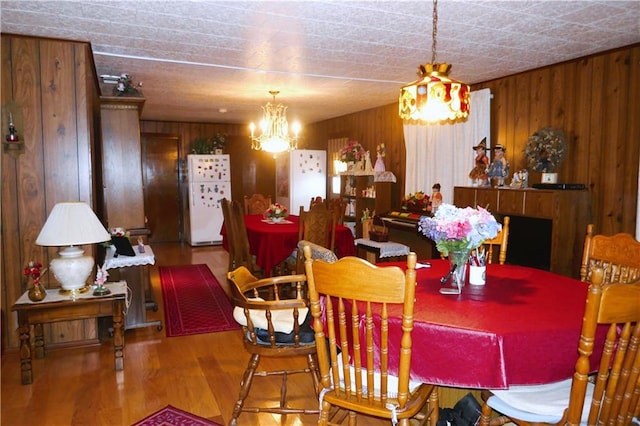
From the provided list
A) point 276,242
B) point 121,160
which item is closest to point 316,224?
point 276,242

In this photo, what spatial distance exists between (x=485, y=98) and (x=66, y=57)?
12.6ft

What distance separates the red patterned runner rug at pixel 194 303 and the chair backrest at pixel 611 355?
302 cm

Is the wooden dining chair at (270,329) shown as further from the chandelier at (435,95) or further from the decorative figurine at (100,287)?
the decorative figurine at (100,287)

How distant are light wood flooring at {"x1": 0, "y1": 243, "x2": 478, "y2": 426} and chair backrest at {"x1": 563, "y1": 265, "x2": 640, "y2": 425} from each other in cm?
99

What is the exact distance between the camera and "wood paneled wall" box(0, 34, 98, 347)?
10.7ft

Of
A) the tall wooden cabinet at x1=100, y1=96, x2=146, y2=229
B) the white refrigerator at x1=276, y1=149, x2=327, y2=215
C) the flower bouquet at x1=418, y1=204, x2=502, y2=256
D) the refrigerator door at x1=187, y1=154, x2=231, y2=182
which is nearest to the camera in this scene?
the flower bouquet at x1=418, y1=204, x2=502, y2=256

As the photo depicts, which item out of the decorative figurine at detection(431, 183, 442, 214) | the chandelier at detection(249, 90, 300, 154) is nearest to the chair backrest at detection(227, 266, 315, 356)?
the decorative figurine at detection(431, 183, 442, 214)

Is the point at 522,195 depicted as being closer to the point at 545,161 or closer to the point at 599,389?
the point at 545,161

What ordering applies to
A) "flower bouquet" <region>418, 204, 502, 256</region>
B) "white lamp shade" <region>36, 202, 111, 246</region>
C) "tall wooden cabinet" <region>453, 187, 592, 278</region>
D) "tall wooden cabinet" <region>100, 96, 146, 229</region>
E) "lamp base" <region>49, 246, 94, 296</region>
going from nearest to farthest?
"flower bouquet" <region>418, 204, 502, 256</region> < "white lamp shade" <region>36, 202, 111, 246</region> < "lamp base" <region>49, 246, 94, 296</region> < "tall wooden cabinet" <region>453, 187, 592, 278</region> < "tall wooden cabinet" <region>100, 96, 146, 229</region>

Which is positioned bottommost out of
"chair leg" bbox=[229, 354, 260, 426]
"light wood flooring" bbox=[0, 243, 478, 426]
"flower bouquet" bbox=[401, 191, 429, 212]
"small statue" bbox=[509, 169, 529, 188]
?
"light wood flooring" bbox=[0, 243, 478, 426]

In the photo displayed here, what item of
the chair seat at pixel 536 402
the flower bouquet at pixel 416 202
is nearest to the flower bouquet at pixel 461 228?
the chair seat at pixel 536 402

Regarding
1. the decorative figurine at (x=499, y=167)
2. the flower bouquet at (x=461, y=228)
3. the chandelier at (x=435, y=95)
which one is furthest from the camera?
the decorative figurine at (x=499, y=167)

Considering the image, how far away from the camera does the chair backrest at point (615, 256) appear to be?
245cm

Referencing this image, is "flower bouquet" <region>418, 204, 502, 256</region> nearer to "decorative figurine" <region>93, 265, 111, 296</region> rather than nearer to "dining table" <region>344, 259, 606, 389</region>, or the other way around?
"dining table" <region>344, 259, 606, 389</region>
